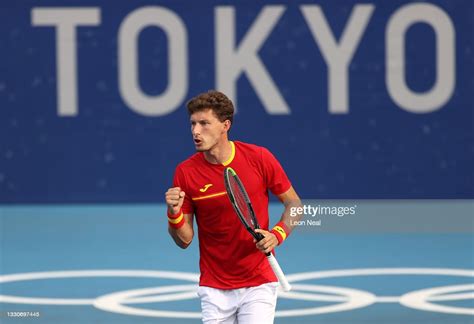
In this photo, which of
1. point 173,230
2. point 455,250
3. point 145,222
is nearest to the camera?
point 173,230

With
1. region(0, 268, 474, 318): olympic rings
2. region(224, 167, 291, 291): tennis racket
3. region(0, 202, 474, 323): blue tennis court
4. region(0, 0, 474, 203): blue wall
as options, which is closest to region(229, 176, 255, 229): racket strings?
region(224, 167, 291, 291): tennis racket

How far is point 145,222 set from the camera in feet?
41.9

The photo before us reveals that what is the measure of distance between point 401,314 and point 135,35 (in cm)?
632

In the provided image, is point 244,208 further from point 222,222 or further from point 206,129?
point 206,129

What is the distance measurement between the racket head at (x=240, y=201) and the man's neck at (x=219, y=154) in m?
0.19

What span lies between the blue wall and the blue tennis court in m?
0.77

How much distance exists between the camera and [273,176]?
5609 millimetres

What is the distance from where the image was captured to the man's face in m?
5.36

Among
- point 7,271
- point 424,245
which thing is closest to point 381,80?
point 424,245

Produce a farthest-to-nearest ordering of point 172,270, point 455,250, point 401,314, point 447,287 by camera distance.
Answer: point 455,250 → point 172,270 → point 447,287 → point 401,314

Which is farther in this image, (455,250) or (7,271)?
(455,250)

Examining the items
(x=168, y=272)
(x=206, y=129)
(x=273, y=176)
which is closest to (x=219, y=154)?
(x=206, y=129)

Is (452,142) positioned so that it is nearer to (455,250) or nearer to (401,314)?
(455,250)
